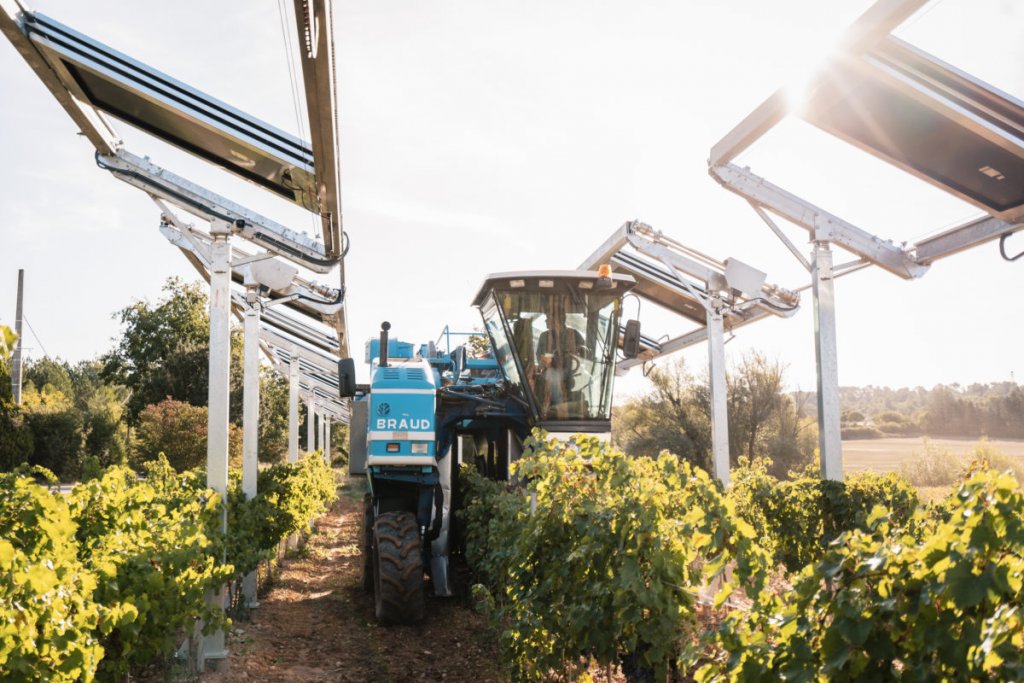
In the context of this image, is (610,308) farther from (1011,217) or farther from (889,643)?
(889,643)

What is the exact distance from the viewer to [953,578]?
189 centimetres

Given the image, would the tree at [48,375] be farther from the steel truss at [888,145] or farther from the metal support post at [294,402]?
the steel truss at [888,145]

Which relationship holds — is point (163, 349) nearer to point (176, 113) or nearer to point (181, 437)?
point (181, 437)

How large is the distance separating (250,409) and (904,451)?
16.3m

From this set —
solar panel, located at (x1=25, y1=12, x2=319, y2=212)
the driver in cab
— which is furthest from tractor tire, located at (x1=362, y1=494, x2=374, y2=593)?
solar panel, located at (x1=25, y1=12, x2=319, y2=212)

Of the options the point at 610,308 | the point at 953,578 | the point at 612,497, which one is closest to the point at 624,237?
the point at 610,308

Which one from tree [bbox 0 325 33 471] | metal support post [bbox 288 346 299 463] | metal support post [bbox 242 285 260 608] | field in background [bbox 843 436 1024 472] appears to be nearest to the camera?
metal support post [bbox 242 285 260 608]

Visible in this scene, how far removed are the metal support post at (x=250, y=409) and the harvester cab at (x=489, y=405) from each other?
1291 millimetres

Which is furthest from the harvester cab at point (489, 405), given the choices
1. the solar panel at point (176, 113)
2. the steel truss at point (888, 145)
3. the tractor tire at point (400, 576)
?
the solar panel at point (176, 113)

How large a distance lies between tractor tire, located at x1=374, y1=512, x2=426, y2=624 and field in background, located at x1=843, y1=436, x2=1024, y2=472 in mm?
8929

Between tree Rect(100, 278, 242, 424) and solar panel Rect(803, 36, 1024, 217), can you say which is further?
tree Rect(100, 278, 242, 424)

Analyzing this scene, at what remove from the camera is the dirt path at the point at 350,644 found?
6.85m

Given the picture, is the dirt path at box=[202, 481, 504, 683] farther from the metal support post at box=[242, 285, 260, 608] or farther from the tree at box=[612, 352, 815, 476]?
the tree at box=[612, 352, 815, 476]

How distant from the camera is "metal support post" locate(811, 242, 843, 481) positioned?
848 cm
